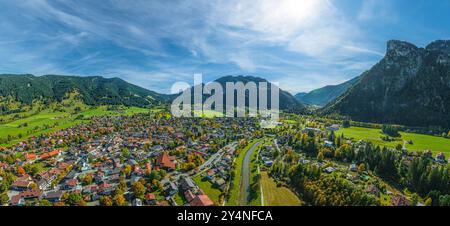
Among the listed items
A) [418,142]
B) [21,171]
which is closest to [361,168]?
[418,142]

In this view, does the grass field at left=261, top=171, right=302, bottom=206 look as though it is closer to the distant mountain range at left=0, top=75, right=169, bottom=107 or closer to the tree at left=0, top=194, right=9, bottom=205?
the tree at left=0, top=194, right=9, bottom=205

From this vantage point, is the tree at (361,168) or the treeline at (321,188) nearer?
the treeline at (321,188)

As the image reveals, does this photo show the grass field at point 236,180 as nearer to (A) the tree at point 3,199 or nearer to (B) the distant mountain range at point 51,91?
(A) the tree at point 3,199

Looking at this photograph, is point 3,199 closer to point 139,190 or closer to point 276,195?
point 139,190

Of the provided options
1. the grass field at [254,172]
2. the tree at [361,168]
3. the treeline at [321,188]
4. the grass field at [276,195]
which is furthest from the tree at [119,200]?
the tree at [361,168]
